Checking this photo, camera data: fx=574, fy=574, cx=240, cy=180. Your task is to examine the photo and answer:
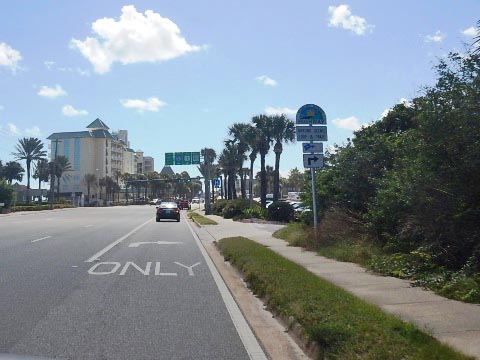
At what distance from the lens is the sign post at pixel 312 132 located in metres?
17.0

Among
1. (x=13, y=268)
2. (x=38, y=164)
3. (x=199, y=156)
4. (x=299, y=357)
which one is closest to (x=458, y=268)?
(x=299, y=357)

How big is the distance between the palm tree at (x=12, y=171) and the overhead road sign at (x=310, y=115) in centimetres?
10974

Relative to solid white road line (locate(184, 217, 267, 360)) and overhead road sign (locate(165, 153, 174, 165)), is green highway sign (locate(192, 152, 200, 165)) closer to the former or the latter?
overhead road sign (locate(165, 153, 174, 165))

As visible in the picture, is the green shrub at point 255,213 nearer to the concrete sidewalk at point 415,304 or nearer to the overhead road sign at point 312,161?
the overhead road sign at point 312,161

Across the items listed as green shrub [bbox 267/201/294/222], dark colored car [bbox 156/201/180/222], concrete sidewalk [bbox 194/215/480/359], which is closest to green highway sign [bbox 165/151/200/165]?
dark colored car [bbox 156/201/180/222]

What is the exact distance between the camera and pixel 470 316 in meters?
7.52

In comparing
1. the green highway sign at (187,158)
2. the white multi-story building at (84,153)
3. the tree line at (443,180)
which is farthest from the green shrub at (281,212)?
the white multi-story building at (84,153)

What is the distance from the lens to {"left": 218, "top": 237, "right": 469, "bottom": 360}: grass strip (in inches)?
223

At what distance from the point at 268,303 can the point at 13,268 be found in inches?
270

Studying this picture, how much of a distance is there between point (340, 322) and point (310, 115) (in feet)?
36.6

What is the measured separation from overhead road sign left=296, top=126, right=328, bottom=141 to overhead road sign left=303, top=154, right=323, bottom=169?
51 cm

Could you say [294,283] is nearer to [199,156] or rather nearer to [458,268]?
[458,268]

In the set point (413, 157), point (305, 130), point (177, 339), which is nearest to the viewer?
point (177, 339)

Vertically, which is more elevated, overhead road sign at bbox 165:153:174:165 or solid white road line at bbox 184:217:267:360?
overhead road sign at bbox 165:153:174:165
